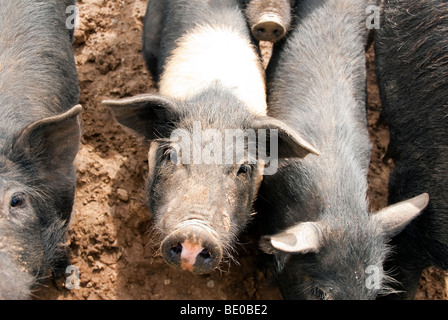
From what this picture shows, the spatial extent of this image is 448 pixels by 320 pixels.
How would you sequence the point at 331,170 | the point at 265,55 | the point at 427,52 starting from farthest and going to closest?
the point at 265,55 < the point at 427,52 < the point at 331,170

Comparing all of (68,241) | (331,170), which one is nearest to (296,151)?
(331,170)

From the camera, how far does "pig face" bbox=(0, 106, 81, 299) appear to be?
321 cm

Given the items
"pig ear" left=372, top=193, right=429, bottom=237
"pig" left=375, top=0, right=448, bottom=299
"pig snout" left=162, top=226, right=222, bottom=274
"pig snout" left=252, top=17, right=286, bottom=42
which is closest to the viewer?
"pig snout" left=162, top=226, right=222, bottom=274

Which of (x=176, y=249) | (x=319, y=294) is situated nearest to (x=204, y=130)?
(x=176, y=249)

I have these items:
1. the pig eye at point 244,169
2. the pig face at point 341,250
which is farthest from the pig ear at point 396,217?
the pig eye at point 244,169

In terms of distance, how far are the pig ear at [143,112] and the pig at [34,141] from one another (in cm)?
31

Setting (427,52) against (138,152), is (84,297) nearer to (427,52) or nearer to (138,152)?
(138,152)

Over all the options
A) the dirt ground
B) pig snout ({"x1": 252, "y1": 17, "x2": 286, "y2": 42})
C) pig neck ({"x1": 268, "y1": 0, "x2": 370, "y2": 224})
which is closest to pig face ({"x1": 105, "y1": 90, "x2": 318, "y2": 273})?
pig neck ({"x1": 268, "y1": 0, "x2": 370, "y2": 224})

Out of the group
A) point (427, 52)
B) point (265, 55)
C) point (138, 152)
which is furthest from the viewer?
point (265, 55)

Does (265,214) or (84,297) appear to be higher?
(265,214)

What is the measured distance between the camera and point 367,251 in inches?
141

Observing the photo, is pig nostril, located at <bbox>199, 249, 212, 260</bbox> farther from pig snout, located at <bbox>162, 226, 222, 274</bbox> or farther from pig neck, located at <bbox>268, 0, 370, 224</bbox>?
pig neck, located at <bbox>268, 0, 370, 224</bbox>

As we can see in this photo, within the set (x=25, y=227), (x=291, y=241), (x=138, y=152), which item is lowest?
(x=138, y=152)

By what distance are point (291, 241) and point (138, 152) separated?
2.24m
